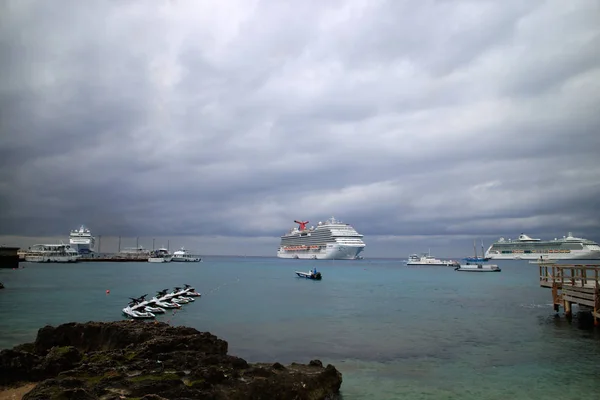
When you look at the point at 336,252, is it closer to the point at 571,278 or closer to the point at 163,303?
the point at 163,303

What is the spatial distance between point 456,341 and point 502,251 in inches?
5782

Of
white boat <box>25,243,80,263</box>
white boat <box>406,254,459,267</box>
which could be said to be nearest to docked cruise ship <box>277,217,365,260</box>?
white boat <box>406,254,459,267</box>

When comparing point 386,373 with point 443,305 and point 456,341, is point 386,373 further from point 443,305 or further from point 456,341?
point 443,305

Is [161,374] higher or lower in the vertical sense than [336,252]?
lower

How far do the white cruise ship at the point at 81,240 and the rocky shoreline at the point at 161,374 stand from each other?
16536cm

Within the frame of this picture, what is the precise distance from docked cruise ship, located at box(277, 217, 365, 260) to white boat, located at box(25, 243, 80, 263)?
80.5 metres

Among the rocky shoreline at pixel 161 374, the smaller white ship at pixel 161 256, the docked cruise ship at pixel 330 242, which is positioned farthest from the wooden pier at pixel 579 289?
the smaller white ship at pixel 161 256

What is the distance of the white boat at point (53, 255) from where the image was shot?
134 meters

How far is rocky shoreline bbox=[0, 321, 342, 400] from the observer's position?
9234mm

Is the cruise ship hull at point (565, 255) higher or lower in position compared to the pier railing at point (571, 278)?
lower

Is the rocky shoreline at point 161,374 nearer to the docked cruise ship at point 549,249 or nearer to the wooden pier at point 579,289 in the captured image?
the wooden pier at point 579,289

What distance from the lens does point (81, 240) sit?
162 meters

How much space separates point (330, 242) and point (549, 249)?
241 ft

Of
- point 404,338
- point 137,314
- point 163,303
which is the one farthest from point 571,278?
point 163,303
